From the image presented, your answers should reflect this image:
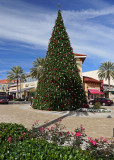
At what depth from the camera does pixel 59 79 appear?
1611cm

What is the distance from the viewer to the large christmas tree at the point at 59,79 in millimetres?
16016

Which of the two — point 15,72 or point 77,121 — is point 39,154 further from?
point 15,72

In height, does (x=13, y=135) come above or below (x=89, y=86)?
below

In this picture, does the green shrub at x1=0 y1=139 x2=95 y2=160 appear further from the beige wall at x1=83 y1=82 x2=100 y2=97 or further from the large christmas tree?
the beige wall at x1=83 y1=82 x2=100 y2=97

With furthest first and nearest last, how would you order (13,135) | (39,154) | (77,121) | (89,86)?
(89,86)
(77,121)
(13,135)
(39,154)

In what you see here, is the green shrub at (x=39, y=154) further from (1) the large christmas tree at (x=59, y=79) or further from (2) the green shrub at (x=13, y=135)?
(1) the large christmas tree at (x=59, y=79)

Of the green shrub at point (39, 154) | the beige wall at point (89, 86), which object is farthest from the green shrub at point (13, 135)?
the beige wall at point (89, 86)

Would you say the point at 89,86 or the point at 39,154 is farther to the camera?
the point at 89,86

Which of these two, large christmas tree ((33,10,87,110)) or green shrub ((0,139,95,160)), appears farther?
large christmas tree ((33,10,87,110))

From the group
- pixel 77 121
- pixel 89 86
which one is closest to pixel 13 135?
pixel 77 121

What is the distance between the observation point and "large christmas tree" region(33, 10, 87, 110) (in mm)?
16016

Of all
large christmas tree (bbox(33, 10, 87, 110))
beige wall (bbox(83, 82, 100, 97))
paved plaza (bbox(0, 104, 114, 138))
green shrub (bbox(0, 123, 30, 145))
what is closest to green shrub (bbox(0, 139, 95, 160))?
green shrub (bbox(0, 123, 30, 145))

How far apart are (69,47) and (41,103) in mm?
7270

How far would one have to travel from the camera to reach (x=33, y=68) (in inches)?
1592
